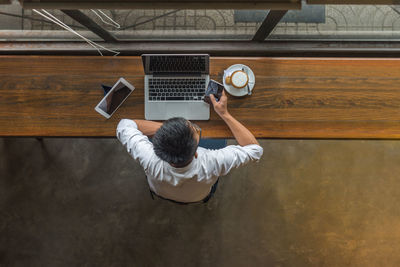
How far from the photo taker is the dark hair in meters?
1.12

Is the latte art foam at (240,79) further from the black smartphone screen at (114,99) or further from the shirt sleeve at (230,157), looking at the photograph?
the black smartphone screen at (114,99)

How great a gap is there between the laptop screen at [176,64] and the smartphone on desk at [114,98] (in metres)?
0.14

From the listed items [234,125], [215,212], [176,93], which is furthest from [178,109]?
[215,212]

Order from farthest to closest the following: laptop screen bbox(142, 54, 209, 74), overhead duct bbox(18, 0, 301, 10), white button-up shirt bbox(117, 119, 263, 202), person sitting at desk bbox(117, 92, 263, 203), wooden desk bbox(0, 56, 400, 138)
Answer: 1. wooden desk bbox(0, 56, 400, 138)
2. laptop screen bbox(142, 54, 209, 74)
3. white button-up shirt bbox(117, 119, 263, 202)
4. person sitting at desk bbox(117, 92, 263, 203)
5. overhead duct bbox(18, 0, 301, 10)

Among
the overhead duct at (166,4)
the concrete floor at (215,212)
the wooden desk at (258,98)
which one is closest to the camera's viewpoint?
the overhead duct at (166,4)

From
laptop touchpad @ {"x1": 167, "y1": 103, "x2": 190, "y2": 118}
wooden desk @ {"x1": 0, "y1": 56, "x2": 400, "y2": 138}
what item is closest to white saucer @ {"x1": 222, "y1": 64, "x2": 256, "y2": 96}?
wooden desk @ {"x1": 0, "y1": 56, "x2": 400, "y2": 138}

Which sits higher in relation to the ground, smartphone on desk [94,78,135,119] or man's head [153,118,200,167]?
smartphone on desk [94,78,135,119]

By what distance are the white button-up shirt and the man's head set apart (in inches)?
3.2

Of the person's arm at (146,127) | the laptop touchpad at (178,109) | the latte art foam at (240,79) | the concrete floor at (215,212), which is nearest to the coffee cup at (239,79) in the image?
the latte art foam at (240,79)

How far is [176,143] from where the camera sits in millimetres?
1121

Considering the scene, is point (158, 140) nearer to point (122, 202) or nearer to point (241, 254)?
point (122, 202)

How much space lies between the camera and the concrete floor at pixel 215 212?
7.52 ft

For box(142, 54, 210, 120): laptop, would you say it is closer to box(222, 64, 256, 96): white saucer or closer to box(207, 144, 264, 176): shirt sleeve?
box(222, 64, 256, 96): white saucer

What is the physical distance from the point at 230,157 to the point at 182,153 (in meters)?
0.30
